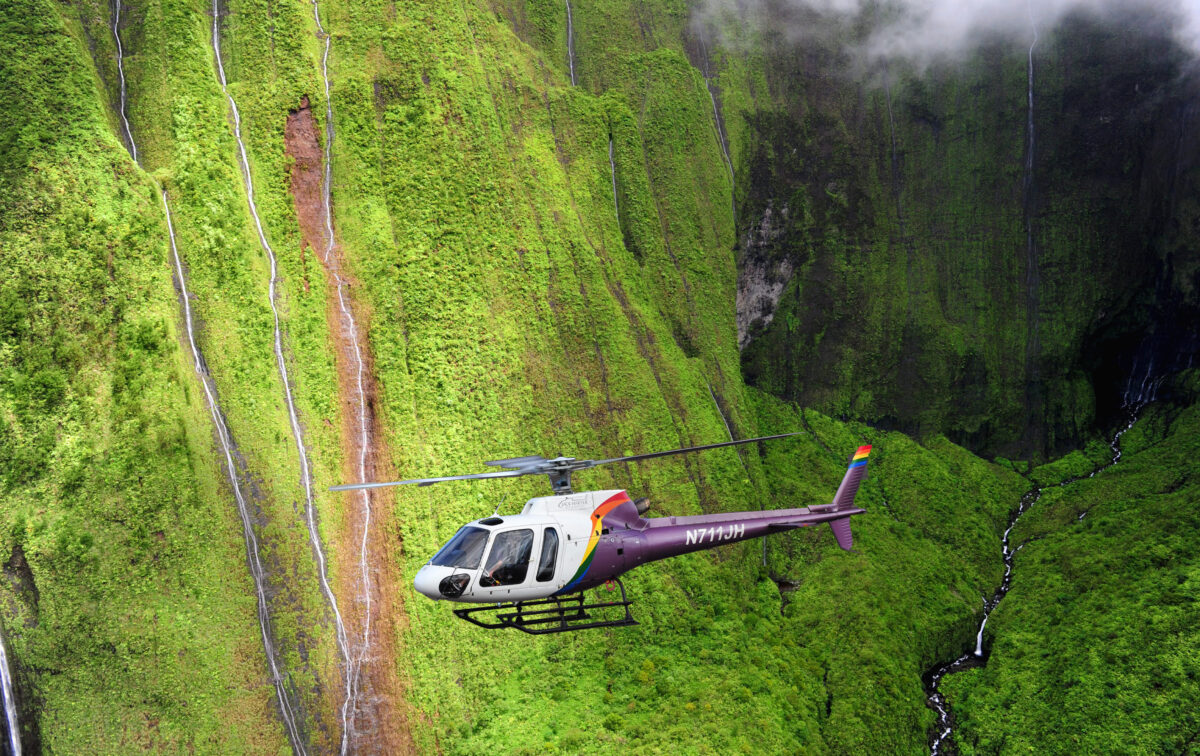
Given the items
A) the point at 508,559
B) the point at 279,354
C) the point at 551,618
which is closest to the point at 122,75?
the point at 279,354

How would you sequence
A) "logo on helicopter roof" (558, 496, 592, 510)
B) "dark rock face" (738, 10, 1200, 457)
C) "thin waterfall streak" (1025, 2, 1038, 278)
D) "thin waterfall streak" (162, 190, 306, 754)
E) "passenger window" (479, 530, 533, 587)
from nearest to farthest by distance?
1. "passenger window" (479, 530, 533, 587)
2. "logo on helicopter roof" (558, 496, 592, 510)
3. "thin waterfall streak" (162, 190, 306, 754)
4. "dark rock face" (738, 10, 1200, 457)
5. "thin waterfall streak" (1025, 2, 1038, 278)

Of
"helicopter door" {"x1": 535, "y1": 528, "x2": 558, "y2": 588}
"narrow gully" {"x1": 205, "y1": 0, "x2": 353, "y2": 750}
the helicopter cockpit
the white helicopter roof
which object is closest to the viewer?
the helicopter cockpit

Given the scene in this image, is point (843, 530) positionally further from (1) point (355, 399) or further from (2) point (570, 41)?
(2) point (570, 41)

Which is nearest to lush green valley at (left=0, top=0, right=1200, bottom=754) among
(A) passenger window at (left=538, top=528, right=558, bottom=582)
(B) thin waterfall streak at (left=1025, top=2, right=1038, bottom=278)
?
(B) thin waterfall streak at (left=1025, top=2, right=1038, bottom=278)

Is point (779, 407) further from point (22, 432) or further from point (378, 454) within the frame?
point (22, 432)

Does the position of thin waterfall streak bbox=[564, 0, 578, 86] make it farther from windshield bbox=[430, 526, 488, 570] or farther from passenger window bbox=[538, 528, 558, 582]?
windshield bbox=[430, 526, 488, 570]

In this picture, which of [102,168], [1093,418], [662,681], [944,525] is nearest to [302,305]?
[102,168]

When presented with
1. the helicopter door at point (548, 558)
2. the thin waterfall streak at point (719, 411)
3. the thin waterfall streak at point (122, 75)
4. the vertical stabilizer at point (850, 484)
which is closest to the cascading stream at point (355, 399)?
the thin waterfall streak at point (122, 75)
